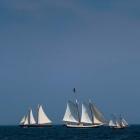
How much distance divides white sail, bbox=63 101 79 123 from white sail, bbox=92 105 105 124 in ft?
25.4

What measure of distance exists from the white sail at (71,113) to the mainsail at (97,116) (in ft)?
24.5

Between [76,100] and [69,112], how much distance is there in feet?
20.0

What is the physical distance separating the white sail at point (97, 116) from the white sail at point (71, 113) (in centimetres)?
775

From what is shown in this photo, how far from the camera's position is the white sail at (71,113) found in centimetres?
18950

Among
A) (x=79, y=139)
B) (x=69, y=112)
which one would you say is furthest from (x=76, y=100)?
(x=79, y=139)

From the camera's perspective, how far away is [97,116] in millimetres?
187875

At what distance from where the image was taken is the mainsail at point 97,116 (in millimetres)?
186375

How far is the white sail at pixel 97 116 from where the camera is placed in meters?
186

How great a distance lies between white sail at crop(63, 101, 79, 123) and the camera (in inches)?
7461

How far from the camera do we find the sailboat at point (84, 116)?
Answer: 616ft

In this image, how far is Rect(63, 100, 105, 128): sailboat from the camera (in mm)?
187688

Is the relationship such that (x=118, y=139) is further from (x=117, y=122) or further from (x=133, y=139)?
(x=117, y=122)

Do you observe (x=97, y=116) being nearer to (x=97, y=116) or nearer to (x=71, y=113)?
(x=97, y=116)

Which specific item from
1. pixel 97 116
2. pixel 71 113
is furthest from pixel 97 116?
pixel 71 113
